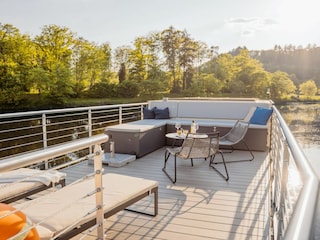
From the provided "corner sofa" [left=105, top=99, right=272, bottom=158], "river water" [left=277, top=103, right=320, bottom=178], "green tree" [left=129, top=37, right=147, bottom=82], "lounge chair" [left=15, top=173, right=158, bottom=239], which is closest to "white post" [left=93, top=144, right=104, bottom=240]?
"lounge chair" [left=15, top=173, right=158, bottom=239]

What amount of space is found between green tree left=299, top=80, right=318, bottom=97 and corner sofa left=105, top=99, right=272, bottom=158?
100 ft

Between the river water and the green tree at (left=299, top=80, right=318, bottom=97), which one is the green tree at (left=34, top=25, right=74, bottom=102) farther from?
the green tree at (left=299, top=80, right=318, bottom=97)

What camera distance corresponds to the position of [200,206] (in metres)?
2.79

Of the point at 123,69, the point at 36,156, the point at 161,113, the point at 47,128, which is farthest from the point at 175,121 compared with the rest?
the point at 123,69

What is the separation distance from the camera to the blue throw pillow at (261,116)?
516cm

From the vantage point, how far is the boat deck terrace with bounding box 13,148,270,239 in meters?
2.29

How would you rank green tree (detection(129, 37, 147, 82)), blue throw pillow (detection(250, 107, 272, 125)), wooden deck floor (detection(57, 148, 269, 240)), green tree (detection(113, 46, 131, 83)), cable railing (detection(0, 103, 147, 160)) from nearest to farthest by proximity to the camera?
wooden deck floor (detection(57, 148, 269, 240)) → cable railing (detection(0, 103, 147, 160)) → blue throw pillow (detection(250, 107, 272, 125)) → green tree (detection(129, 37, 147, 82)) → green tree (detection(113, 46, 131, 83))

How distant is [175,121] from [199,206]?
3140mm

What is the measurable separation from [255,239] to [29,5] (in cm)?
2053

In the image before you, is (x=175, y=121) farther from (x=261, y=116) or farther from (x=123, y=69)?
(x=123, y=69)

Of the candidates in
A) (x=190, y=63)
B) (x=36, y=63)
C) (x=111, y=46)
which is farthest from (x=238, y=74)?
(x=36, y=63)

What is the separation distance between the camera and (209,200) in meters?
2.95

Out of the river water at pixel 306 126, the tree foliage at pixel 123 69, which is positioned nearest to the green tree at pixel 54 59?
the tree foliage at pixel 123 69

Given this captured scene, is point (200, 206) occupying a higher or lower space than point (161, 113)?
lower
